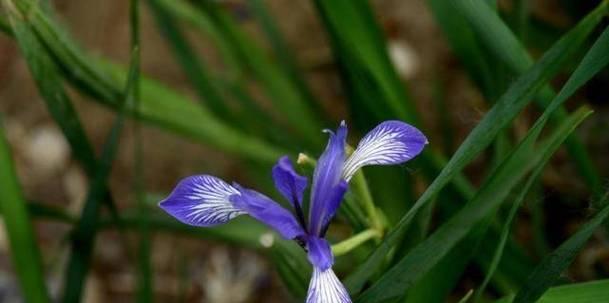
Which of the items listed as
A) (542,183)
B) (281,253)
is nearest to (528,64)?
(281,253)

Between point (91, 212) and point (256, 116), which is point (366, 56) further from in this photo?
point (256, 116)

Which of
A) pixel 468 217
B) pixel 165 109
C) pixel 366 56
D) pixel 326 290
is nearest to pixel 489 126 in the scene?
pixel 468 217

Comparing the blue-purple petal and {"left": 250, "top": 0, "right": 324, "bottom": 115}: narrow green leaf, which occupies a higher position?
{"left": 250, "top": 0, "right": 324, "bottom": 115}: narrow green leaf

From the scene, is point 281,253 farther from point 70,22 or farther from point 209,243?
point 70,22

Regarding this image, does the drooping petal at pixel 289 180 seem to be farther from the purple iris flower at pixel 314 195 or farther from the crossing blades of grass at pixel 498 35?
the crossing blades of grass at pixel 498 35

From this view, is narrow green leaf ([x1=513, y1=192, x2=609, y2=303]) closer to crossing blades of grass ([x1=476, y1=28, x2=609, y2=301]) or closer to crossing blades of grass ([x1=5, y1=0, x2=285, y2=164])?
crossing blades of grass ([x1=476, y1=28, x2=609, y2=301])

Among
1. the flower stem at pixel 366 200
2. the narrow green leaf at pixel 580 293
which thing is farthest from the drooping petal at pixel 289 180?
the narrow green leaf at pixel 580 293

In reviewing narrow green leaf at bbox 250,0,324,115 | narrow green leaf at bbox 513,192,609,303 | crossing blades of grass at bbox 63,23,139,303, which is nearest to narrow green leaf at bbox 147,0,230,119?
narrow green leaf at bbox 250,0,324,115
